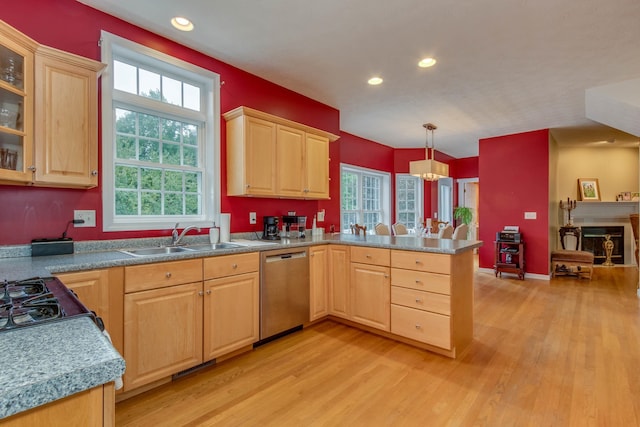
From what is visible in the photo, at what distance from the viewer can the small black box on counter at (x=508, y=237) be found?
533cm

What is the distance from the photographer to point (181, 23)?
2490 millimetres

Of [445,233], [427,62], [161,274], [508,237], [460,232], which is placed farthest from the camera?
[508,237]

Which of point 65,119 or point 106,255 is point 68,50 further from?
point 106,255

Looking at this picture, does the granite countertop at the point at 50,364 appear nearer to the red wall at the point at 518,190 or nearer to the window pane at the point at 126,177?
the window pane at the point at 126,177

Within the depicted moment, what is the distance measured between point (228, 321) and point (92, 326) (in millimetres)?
1662

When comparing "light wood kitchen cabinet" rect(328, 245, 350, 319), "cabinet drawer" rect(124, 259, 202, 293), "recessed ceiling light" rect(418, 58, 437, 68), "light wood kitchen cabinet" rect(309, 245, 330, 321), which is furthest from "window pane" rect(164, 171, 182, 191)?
"recessed ceiling light" rect(418, 58, 437, 68)

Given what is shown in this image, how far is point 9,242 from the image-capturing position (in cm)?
196

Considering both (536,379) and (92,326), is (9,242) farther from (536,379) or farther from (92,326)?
(536,379)

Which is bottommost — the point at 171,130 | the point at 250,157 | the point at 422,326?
the point at 422,326

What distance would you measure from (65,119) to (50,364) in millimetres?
1909

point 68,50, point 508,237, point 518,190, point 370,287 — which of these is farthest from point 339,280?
point 518,190

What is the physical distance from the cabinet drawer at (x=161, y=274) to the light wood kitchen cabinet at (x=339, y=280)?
141 cm

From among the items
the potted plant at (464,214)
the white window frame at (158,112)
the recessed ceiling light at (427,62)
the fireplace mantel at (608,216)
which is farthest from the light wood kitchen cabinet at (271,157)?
the fireplace mantel at (608,216)

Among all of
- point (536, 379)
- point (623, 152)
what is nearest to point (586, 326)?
point (536, 379)
